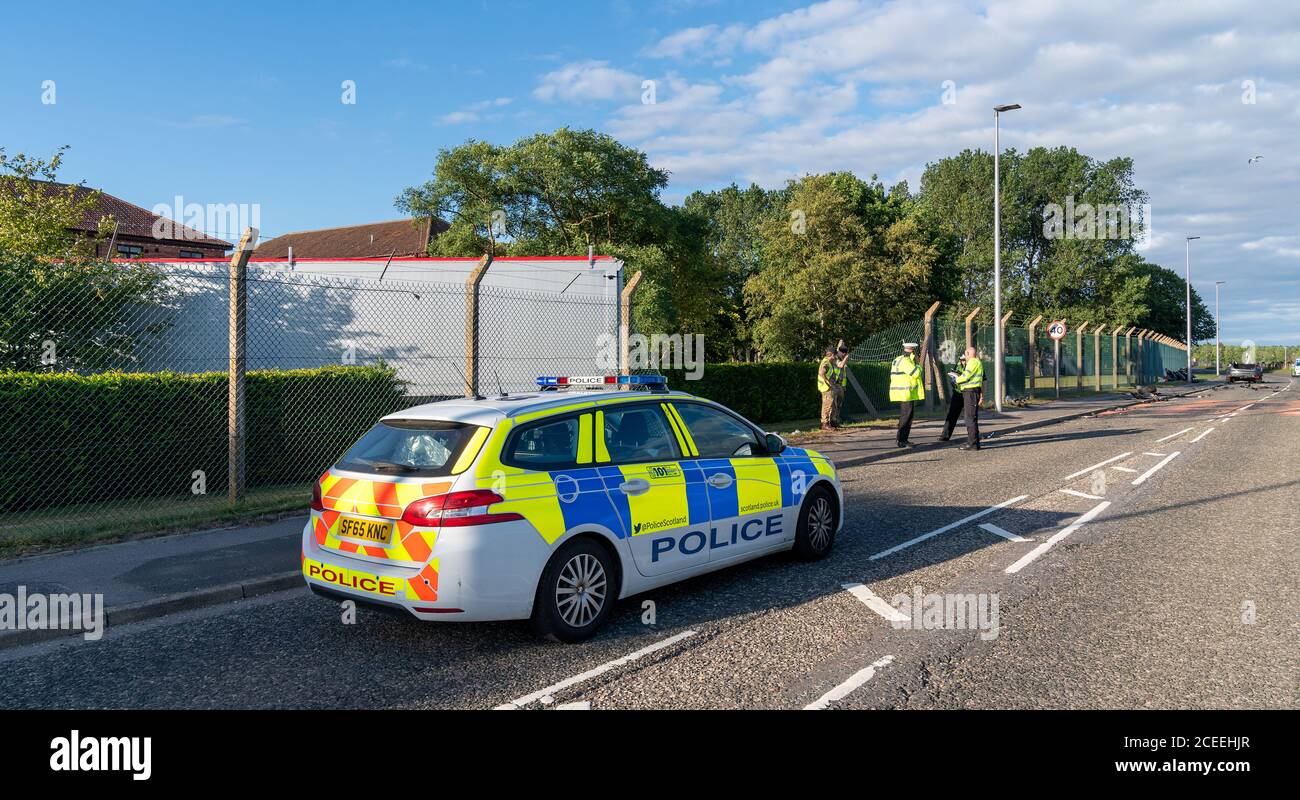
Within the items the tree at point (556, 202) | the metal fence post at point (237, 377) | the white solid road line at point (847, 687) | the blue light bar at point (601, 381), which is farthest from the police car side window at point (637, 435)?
the tree at point (556, 202)

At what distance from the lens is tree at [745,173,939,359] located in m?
Answer: 39.2

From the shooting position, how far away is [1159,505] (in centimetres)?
926

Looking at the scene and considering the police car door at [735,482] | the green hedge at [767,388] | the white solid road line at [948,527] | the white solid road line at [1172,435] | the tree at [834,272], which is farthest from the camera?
the tree at [834,272]

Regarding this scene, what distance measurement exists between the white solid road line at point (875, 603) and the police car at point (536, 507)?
2.44ft

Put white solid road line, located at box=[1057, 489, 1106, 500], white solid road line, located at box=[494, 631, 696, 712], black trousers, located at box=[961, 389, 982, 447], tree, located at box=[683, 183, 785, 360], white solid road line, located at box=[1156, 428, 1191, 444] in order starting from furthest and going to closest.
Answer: tree, located at box=[683, 183, 785, 360] < white solid road line, located at box=[1156, 428, 1191, 444] < black trousers, located at box=[961, 389, 982, 447] < white solid road line, located at box=[1057, 489, 1106, 500] < white solid road line, located at box=[494, 631, 696, 712]

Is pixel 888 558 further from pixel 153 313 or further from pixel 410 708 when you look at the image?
pixel 153 313

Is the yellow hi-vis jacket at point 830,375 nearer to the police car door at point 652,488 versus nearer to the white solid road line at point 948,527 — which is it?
the white solid road line at point 948,527

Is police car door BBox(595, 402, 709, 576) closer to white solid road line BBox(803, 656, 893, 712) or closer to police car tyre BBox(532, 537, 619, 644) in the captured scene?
police car tyre BBox(532, 537, 619, 644)

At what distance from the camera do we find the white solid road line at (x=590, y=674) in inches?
158

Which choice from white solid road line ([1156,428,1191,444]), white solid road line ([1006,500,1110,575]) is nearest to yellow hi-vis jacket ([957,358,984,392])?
white solid road line ([1156,428,1191,444])

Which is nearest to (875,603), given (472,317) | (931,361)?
(472,317)

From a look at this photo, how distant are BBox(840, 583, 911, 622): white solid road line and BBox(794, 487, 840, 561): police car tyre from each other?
0.65 metres

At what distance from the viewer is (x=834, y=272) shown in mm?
39156
